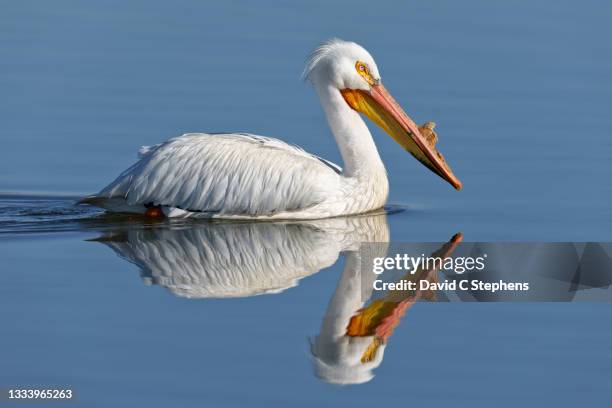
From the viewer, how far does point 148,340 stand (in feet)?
22.5

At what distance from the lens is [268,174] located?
9.35 metres

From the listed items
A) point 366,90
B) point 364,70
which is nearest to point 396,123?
point 366,90

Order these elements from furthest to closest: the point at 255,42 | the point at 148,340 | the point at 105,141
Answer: the point at 255,42 → the point at 105,141 → the point at 148,340

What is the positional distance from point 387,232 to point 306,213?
56cm

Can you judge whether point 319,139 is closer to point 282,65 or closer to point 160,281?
point 282,65

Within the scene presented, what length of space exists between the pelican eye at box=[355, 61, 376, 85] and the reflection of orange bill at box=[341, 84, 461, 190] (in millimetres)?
65

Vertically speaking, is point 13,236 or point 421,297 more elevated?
point 13,236

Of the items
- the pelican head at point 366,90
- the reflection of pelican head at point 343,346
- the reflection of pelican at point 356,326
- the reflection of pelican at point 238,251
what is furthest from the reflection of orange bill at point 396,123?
the reflection of pelican head at point 343,346

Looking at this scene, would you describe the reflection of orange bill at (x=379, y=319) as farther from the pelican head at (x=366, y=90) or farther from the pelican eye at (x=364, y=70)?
the pelican eye at (x=364, y=70)

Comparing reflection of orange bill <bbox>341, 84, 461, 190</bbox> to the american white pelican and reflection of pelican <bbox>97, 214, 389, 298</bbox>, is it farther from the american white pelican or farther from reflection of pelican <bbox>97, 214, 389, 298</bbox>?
reflection of pelican <bbox>97, 214, 389, 298</bbox>

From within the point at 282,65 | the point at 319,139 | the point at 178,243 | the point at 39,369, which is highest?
the point at 282,65

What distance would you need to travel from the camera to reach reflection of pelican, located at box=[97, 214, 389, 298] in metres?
7.91

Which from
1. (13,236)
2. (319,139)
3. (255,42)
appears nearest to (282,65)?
(255,42)

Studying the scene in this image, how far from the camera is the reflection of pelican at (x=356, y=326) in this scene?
265 inches
